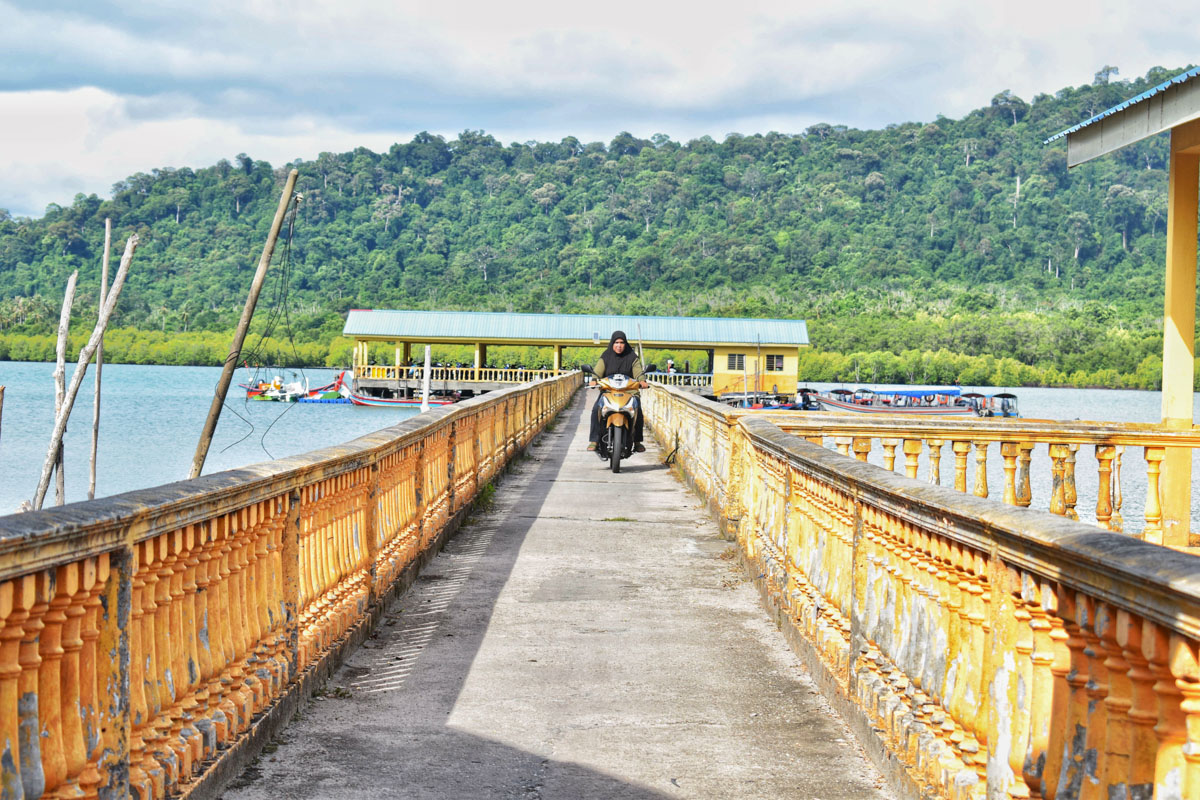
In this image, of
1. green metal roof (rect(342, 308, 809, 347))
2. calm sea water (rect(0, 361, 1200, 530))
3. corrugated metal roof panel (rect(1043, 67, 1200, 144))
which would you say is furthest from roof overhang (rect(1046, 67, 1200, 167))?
green metal roof (rect(342, 308, 809, 347))

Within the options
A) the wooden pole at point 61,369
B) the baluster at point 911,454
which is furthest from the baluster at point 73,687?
the wooden pole at point 61,369

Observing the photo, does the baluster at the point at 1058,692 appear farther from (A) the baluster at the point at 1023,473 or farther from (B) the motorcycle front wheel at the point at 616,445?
(B) the motorcycle front wheel at the point at 616,445

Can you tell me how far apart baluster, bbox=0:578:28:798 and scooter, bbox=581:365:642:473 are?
14740mm

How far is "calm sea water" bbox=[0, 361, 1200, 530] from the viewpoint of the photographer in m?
33.5

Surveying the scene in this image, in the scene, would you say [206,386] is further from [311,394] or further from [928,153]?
[928,153]

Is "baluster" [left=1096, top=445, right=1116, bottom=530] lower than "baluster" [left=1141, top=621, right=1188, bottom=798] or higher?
lower

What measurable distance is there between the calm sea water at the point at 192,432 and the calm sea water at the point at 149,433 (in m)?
0.07

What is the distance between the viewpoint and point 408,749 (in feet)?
16.9

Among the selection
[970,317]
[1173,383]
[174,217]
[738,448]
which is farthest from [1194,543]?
[174,217]

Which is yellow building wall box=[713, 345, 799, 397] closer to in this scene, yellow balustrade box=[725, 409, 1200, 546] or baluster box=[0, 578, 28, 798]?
yellow balustrade box=[725, 409, 1200, 546]

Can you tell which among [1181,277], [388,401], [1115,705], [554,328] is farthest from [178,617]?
[388,401]

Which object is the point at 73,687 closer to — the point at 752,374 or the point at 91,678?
the point at 91,678

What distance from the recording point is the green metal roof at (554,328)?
69.8 m

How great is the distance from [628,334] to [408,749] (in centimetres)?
6563
